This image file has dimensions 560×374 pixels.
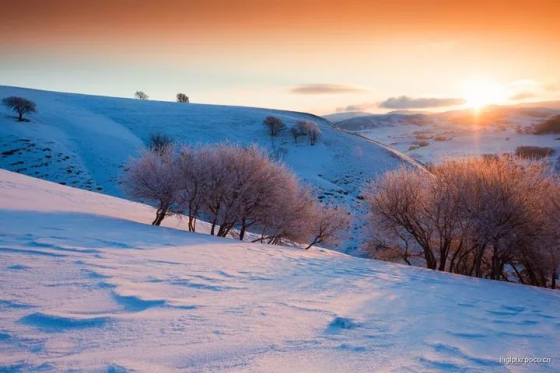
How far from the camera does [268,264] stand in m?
13.0

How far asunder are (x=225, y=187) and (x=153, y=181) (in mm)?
4498

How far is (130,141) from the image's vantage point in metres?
54.8

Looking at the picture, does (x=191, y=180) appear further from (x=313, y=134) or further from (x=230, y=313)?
(x=313, y=134)

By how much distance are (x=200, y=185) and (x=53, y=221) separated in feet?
28.2

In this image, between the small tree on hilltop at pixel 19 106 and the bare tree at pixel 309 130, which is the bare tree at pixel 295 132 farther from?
the small tree on hilltop at pixel 19 106

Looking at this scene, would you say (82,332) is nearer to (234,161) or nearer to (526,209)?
(234,161)

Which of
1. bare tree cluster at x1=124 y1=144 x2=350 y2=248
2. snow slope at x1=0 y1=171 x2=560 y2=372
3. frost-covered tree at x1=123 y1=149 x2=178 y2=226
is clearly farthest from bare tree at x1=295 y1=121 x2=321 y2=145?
snow slope at x1=0 y1=171 x2=560 y2=372

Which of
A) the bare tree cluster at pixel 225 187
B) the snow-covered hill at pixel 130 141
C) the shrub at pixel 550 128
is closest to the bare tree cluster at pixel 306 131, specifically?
the snow-covered hill at pixel 130 141

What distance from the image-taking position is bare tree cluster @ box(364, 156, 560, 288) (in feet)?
51.7

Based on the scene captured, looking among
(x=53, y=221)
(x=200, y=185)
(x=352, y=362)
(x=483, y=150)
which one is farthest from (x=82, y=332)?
(x=483, y=150)

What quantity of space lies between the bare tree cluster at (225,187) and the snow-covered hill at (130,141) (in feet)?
46.7

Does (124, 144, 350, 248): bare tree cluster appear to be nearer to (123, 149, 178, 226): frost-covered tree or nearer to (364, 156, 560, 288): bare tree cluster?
(123, 149, 178, 226): frost-covered tree

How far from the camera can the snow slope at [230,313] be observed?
16.4 feet

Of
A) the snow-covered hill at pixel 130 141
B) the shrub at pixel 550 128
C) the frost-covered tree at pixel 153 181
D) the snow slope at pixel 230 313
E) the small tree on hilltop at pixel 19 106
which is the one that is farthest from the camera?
the shrub at pixel 550 128
